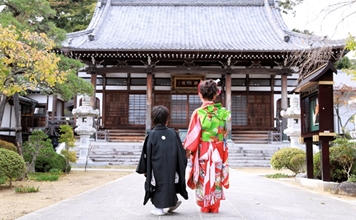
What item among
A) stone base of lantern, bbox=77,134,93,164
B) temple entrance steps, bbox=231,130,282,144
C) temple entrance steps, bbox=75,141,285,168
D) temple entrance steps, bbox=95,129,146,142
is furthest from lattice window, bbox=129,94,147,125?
temple entrance steps, bbox=231,130,282,144

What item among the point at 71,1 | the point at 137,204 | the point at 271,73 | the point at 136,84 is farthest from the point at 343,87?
the point at 71,1

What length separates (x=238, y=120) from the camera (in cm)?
2103

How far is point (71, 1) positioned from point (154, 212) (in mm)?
33057

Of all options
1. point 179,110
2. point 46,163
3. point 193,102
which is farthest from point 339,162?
point 179,110

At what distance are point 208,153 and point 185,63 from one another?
1540 cm

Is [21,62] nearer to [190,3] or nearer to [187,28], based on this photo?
[187,28]

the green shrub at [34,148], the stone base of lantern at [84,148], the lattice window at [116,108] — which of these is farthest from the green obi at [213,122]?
the lattice window at [116,108]

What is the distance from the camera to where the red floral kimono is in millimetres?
4512

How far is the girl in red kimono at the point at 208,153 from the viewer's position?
4.51 m

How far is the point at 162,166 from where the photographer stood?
445 cm

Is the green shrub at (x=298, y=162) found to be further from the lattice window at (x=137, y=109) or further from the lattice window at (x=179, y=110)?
the lattice window at (x=137, y=109)

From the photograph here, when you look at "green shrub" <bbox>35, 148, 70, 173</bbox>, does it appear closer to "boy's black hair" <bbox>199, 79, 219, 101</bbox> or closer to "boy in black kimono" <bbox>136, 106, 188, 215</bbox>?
"boy in black kimono" <bbox>136, 106, 188, 215</bbox>

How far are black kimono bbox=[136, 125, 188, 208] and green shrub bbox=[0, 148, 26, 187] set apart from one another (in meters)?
4.73

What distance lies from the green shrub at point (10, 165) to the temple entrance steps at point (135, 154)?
24.7ft
